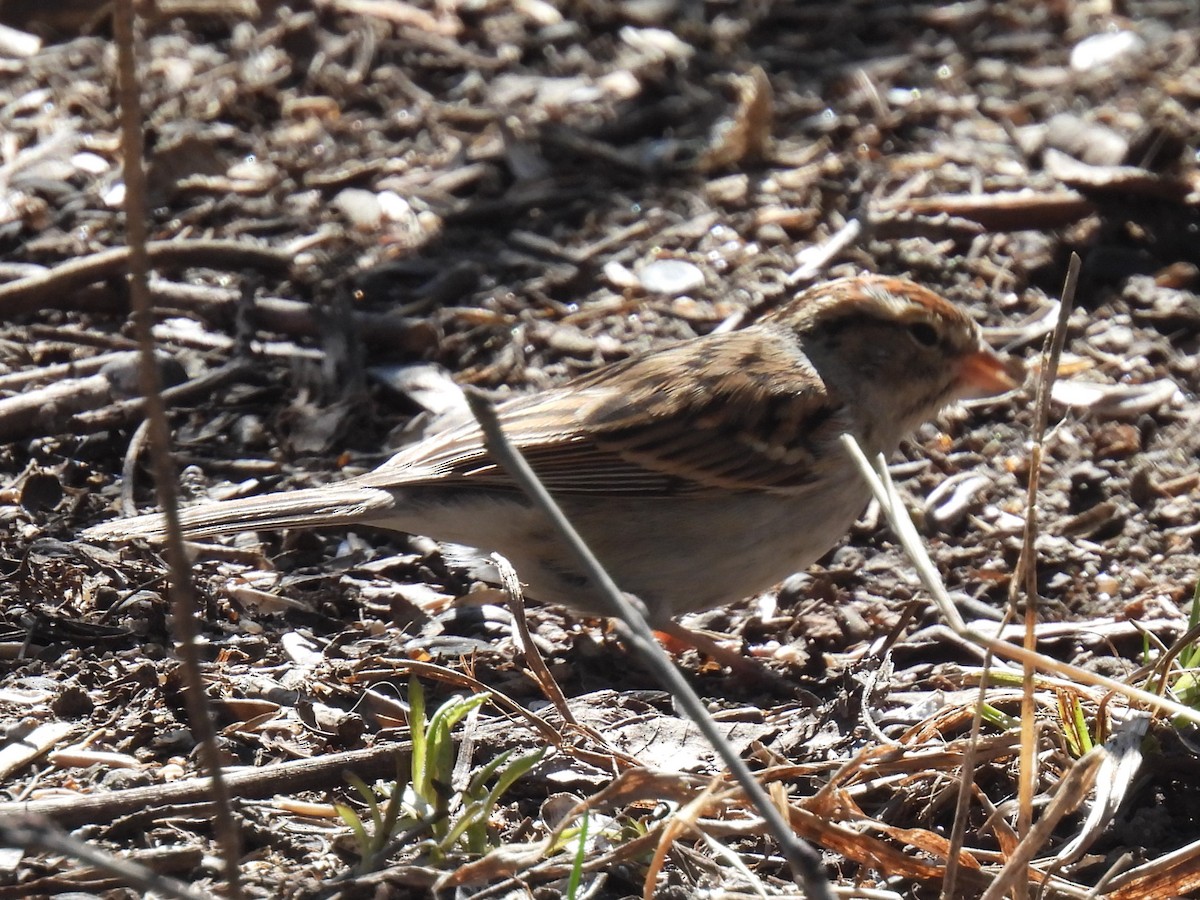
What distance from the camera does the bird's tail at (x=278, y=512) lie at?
3.95 metres

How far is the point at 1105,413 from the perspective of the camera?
5133mm

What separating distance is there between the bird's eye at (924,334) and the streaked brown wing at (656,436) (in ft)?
1.61

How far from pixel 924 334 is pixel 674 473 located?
1059mm

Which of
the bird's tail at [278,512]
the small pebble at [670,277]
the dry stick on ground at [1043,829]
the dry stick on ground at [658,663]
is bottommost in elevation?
the bird's tail at [278,512]

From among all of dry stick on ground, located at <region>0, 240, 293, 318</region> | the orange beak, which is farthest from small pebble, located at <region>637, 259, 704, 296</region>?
dry stick on ground, located at <region>0, 240, 293, 318</region>

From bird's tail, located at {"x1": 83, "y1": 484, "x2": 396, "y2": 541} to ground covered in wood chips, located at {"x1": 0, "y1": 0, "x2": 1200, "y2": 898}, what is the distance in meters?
0.13

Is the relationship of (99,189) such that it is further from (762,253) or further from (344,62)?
(762,253)

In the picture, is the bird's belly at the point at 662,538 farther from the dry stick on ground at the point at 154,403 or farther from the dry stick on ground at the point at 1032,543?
the dry stick on ground at the point at 154,403

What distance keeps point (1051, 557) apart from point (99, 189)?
382cm

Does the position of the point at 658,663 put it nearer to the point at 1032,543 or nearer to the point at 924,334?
the point at 1032,543

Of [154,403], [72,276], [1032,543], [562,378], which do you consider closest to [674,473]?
[562,378]

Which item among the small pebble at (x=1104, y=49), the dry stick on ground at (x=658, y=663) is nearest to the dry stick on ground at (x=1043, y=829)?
the dry stick on ground at (x=658, y=663)

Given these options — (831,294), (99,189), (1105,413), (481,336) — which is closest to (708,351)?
(831,294)

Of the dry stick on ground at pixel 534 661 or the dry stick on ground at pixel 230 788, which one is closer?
the dry stick on ground at pixel 230 788
